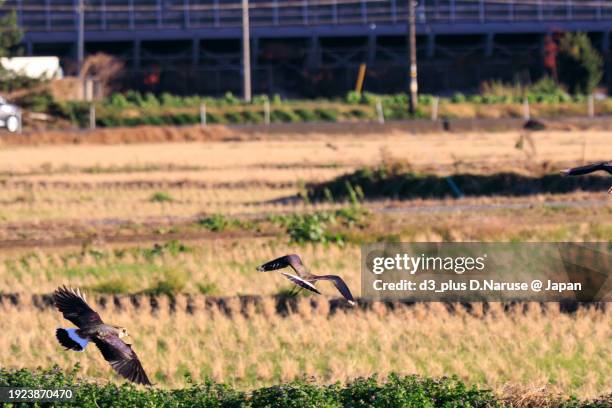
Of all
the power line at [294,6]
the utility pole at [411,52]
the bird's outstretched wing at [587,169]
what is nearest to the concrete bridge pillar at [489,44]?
the power line at [294,6]

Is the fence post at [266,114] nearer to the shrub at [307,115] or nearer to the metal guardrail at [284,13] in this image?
the shrub at [307,115]

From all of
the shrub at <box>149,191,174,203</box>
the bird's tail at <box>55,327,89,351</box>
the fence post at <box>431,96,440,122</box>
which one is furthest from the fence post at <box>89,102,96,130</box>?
the bird's tail at <box>55,327,89,351</box>

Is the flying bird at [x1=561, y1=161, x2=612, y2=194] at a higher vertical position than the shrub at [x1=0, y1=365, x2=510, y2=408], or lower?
higher

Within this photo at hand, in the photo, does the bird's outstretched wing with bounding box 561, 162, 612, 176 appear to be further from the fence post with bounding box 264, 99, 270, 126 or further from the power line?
the power line

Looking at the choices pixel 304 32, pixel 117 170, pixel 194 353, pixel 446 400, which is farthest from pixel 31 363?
pixel 304 32

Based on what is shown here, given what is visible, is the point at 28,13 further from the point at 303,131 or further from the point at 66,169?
the point at 66,169

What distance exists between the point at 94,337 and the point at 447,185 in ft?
74.4

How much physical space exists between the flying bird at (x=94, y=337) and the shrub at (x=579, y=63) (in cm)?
5582

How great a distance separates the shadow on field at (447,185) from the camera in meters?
31.3

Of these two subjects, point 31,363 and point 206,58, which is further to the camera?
point 206,58

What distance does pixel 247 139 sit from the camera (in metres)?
48.1

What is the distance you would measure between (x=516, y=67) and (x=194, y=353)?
53609 mm

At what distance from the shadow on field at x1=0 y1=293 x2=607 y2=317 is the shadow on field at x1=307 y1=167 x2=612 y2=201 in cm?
1266

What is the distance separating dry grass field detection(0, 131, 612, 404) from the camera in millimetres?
15211
